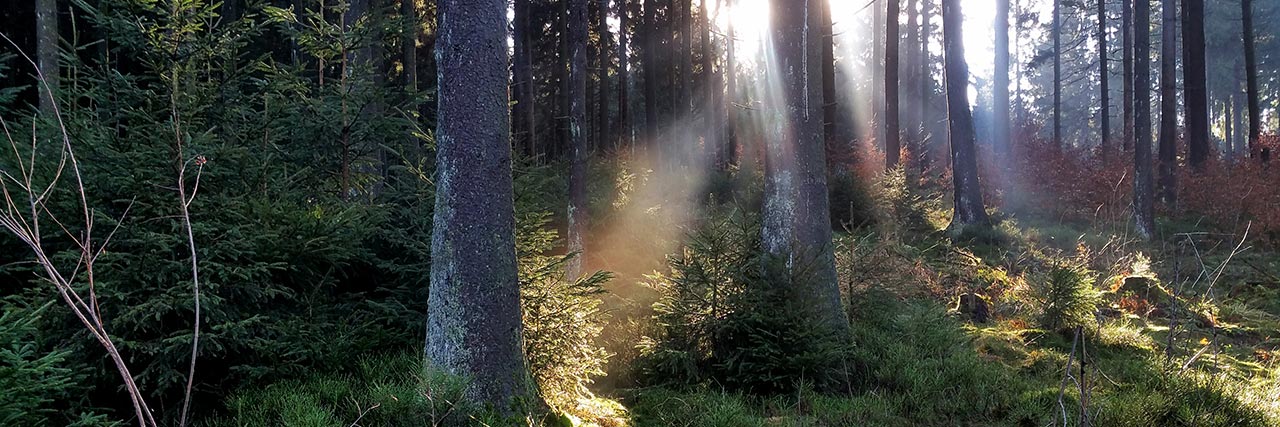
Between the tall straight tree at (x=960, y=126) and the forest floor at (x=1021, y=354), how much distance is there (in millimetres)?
2273

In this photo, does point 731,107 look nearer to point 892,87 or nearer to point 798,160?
point 892,87

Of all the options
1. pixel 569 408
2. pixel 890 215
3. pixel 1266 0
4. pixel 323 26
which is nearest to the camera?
pixel 569 408

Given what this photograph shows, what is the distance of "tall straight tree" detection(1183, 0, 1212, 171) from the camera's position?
1777 cm

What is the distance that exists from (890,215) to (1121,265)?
4557 mm

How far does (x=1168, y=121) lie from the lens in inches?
664

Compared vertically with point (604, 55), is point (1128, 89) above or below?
below

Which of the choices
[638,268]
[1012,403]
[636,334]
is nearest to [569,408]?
[636,334]

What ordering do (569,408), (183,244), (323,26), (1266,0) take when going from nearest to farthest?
(183,244) → (569,408) → (323,26) → (1266,0)

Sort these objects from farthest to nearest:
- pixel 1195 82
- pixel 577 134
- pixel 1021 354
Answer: pixel 1195 82 < pixel 577 134 < pixel 1021 354

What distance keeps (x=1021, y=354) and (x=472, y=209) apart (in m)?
6.37

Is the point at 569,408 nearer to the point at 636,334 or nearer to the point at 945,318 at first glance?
the point at 636,334

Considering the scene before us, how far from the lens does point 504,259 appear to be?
4.70m

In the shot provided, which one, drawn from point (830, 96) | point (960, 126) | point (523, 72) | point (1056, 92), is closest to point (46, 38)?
point (523, 72)

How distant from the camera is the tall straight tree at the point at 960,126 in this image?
14.2 meters
